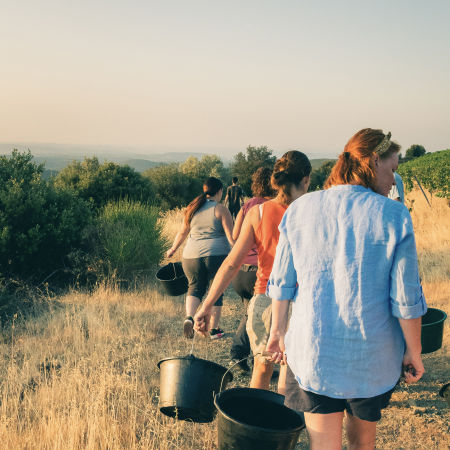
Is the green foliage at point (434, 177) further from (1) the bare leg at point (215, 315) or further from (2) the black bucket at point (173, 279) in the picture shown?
(1) the bare leg at point (215, 315)

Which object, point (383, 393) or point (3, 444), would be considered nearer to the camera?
point (383, 393)

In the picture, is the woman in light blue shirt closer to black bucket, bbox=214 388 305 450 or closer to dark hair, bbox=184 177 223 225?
black bucket, bbox=214 388 305 450

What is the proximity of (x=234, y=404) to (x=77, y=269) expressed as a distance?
19.8 feet

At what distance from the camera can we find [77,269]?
25.2 feet

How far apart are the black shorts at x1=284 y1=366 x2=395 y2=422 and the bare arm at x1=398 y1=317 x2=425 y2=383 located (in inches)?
4.0

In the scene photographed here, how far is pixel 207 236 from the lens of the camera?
16.3 ft

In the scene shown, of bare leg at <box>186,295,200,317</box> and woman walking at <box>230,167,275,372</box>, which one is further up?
woman walking at <box>230,167,275,372</box>

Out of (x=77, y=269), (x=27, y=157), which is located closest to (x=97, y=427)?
(x=77, y=269)

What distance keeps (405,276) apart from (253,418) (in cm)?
118

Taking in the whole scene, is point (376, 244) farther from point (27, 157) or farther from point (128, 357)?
point (27, 157)

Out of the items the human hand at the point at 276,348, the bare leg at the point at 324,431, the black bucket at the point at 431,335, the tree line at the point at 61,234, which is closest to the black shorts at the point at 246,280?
the black bucket at the point at 431,335

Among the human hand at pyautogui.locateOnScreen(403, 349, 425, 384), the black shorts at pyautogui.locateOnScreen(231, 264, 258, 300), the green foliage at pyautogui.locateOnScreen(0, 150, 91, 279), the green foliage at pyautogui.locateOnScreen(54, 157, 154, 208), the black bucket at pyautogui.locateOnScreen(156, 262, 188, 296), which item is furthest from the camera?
the green foliage at pyautogui.locateOnScreen(54, 157, 154, 208)

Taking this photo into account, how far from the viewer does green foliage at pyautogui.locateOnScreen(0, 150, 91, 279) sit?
23.4 feet

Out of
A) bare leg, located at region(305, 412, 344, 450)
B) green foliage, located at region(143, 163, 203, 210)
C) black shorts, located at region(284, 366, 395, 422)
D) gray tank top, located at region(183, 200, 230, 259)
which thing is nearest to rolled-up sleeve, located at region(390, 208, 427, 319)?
black shorts, located at region(284, 366, 395, 422)
